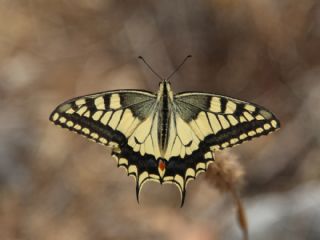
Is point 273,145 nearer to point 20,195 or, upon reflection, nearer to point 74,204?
point 74,204

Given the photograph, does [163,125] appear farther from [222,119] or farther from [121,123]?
[222,119]

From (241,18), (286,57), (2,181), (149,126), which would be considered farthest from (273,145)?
(2,181)

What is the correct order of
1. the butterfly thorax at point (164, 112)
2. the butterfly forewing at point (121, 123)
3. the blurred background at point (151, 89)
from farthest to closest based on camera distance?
the blurred background at point (151, 89) < the butterfly thorax at point (164, 112) < the butterfly forewing at point (121, 123)

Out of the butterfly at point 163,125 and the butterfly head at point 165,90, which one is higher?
the butterfly head at point 165,90

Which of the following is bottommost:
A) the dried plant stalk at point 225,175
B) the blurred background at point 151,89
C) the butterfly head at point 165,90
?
the dried plant stalk at point 225,175

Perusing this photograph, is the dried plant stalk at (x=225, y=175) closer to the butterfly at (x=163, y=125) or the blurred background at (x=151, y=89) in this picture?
the butterfly at (x=163, y=125)

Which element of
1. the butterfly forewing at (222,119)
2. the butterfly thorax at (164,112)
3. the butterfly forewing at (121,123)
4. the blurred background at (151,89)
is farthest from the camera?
the blurred background at (151,89)

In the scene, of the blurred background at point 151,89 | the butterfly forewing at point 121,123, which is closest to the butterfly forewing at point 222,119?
the butterfly forewing at point 121,123
